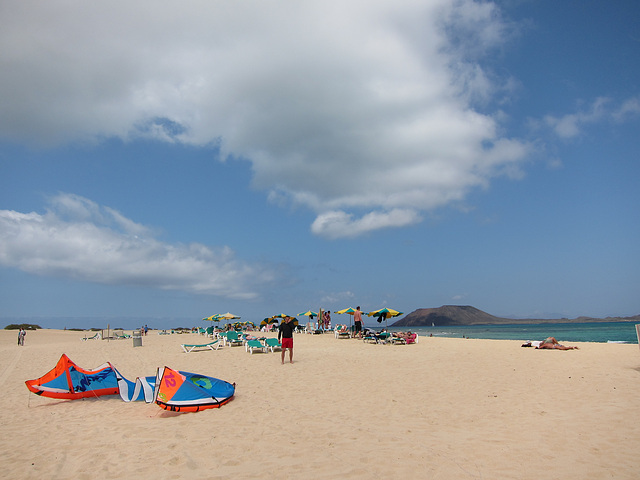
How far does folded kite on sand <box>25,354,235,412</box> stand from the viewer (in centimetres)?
664

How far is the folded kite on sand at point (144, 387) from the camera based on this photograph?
6.64 m

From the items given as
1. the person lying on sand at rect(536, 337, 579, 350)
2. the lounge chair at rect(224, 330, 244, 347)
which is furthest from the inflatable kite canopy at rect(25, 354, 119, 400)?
the person lying on sand at rect(536, 337, 579, 350)

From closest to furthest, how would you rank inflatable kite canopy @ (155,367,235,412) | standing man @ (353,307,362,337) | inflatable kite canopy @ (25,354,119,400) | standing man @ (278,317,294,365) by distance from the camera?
1. inflatable kite canopy @ (155,367,235,412)
2. inflatable kite canopy @ (25,354,119,400)
3. standing man @ (278,317,294,365)
4. standing man @ (353,307,362,337)

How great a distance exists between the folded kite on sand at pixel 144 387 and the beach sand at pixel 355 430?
0.61 feet

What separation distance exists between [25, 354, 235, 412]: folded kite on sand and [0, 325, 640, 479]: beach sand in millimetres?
185

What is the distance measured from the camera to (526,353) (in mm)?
14500

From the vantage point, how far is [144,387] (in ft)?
24.5

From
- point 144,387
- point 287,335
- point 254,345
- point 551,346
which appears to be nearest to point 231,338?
point 254,345

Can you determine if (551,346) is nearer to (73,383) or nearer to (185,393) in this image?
(185,393)

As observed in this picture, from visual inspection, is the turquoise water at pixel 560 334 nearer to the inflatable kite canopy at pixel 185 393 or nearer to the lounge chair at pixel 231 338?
the lounge chair at pixel 231 338

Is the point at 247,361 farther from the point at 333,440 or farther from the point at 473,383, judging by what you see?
the point at 333,440

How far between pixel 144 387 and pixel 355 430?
4.41 metres

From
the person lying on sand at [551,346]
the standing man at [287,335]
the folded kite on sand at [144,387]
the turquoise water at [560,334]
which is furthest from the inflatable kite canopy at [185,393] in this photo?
the turquoise water at [560,334]

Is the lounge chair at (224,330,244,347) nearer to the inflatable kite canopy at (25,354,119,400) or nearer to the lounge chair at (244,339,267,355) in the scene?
the lounge chair at (244,339,267,355)
